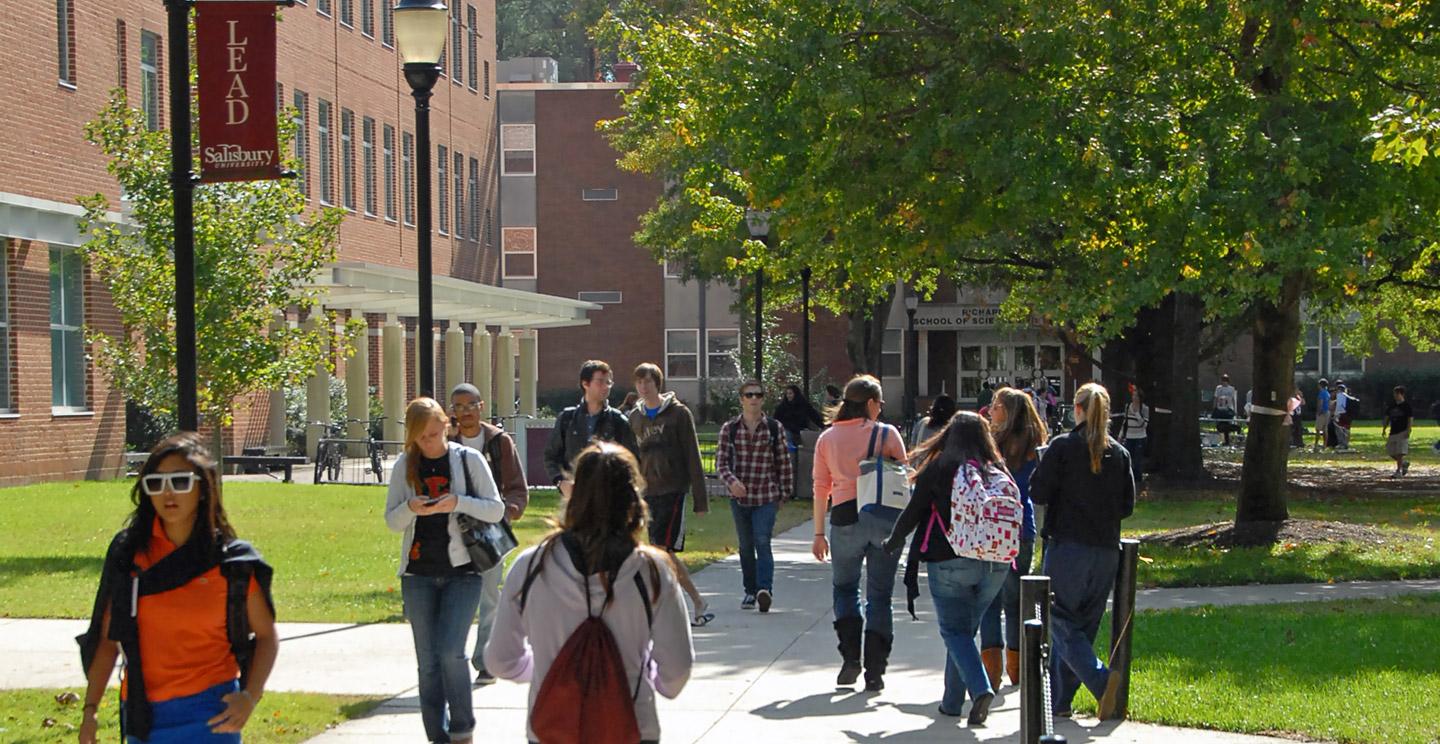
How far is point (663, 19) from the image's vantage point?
30375 mm

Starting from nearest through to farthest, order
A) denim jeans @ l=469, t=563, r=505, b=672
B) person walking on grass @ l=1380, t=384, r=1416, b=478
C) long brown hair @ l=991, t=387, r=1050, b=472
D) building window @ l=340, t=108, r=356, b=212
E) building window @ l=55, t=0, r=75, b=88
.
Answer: denim jeans @ l=469, t=563, r=505, b=672 → long brown hair @ l=991, t=387, r=1050, b=472 → building window @ l=55, t=0, r=75, b=88 → person walking on grass @ l=1380, t=384, r=1416, b=478 → building window @ l=340, t=108, r=356, b=212

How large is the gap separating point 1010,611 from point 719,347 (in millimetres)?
50677

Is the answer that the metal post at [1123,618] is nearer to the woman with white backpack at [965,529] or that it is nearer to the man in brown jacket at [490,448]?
the woman with white backpack at [965,529]

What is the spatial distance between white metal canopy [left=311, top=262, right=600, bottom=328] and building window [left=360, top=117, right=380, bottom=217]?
2065 millimetres

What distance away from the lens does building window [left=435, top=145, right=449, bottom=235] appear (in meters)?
47.8

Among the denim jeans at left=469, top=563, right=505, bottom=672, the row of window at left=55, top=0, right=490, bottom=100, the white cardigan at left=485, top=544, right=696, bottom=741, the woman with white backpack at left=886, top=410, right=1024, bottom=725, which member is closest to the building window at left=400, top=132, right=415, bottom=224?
the row of window at left=55, top=0, right=490, bottom=100

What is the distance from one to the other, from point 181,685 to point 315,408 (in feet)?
99.2

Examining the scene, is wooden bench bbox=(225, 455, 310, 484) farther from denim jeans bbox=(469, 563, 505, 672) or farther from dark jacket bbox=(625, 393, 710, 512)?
denim jeans bbox=(469, 563, 505, 672)

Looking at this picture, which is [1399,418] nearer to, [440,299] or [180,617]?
[440,299]

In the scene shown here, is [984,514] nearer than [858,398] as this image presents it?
Yes

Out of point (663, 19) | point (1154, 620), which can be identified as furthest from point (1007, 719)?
point (663, 19)

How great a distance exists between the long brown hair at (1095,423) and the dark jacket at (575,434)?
337 centimetres

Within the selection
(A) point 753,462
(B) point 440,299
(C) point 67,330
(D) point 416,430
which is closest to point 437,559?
(D) point 416,430

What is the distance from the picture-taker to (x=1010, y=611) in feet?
33.9
